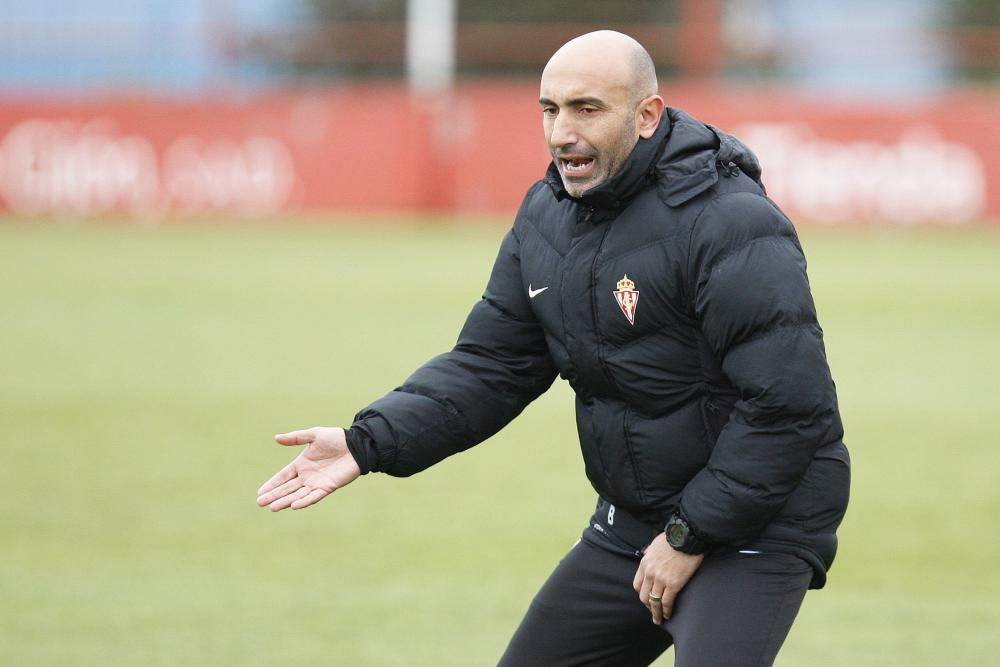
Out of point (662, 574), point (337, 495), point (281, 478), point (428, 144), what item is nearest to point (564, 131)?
point (662, 574)

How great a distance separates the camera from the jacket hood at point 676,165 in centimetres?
381

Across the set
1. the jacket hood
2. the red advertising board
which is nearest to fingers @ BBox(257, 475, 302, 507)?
the jacket hood

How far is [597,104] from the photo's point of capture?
3.81 metres

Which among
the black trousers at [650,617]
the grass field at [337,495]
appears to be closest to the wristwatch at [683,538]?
the black trousers at [650,617]

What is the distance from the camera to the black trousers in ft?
12.4

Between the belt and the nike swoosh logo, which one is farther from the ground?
the nike swoosh logo

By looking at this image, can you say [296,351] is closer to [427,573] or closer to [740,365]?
[427,573]

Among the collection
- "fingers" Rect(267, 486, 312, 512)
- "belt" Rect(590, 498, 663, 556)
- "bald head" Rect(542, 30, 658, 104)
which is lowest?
"belt" Rect(590, 498, 663, 556)

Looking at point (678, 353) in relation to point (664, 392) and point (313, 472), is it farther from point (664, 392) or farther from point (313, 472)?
point (313, 472)

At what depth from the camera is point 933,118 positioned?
24.1m

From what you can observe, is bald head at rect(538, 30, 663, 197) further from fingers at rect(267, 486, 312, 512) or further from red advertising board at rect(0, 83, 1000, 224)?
red advertising board at rect(0, 83, 1000, 224)

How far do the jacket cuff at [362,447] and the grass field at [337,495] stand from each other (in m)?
2.14

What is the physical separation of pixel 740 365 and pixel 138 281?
15869mm

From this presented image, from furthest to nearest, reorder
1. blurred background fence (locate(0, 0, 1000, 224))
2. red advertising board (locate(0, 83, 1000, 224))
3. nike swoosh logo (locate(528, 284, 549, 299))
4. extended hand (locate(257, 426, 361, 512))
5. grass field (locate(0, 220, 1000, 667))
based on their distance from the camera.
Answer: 1. red advertising board (locate(0, 83, 1000, 224))
2. blurred background fence (locate(0, 0, 1000, 224))
3. grass field (locate(0, 220, 1000, 667))
4. extended hand (locate(257, 426, 361, 512))
5. nike swoosh logo (locate(528, 284, 549, 299))
